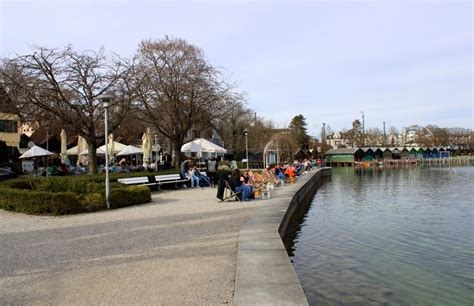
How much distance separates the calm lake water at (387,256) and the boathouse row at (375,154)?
58868 millimetres

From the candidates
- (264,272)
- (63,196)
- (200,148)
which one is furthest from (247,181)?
(264,272)

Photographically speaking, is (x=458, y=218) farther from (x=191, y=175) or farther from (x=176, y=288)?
(x=191, y=175)

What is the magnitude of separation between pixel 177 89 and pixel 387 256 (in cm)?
1798

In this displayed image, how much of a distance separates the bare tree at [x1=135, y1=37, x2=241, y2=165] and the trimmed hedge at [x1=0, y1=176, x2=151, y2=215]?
361 inches

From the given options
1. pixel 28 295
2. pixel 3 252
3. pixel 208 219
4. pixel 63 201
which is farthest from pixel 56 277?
pixel 63 201

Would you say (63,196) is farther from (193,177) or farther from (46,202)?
(193,177)

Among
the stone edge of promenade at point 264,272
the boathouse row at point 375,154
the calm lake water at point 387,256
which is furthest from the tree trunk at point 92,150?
the boathouse row at point 375,154

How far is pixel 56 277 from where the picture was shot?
5863 mm

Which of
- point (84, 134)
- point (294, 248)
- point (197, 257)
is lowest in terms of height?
point (294, 248)

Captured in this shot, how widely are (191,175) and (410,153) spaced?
72.4 m

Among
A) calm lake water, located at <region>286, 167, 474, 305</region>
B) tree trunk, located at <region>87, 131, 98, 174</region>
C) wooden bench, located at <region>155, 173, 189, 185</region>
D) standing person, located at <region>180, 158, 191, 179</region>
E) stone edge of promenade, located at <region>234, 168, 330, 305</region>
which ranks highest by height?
tree trunk, located at <region>87, 131, 98, 174</region>

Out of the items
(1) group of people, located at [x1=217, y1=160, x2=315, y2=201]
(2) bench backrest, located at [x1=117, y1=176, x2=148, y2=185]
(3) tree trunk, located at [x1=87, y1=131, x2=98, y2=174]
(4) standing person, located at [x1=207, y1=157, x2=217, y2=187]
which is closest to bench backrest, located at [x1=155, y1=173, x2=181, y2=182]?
(2) bench backrest, located at [x1=117, y1=176, x2=148, y2=185]

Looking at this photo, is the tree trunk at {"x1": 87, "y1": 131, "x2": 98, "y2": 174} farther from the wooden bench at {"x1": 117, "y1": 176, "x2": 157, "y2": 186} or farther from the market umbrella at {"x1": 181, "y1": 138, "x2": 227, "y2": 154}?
the market umbrella at {"x1": 181, "y1": 138, "x2": 227, "y2": 154}

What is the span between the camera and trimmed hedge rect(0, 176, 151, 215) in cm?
1214
